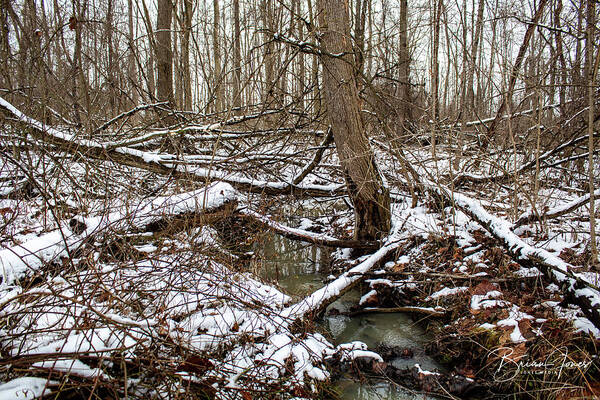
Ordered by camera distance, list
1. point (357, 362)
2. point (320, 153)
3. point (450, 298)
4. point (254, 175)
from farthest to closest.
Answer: point (254, 175), point (320, 153), point (450, 298), point (357, 362)

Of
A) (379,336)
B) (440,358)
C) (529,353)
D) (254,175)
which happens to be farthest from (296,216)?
(529,353)

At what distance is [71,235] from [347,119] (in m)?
3.09

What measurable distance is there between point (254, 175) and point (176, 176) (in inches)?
50.3

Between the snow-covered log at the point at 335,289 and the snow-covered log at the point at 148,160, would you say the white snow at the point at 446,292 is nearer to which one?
the snow-covered log at the point at 335,289

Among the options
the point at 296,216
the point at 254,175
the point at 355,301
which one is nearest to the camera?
the point at 355,301

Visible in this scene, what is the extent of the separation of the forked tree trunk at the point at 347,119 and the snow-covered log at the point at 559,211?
4.99 ft

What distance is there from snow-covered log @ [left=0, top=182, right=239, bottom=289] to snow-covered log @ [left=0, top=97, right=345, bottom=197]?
0.96 feet

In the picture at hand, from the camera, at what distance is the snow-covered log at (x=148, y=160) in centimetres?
330

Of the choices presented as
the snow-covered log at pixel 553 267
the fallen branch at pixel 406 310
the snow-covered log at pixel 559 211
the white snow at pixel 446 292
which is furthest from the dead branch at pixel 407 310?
the snow-covered log at pixel 559 211

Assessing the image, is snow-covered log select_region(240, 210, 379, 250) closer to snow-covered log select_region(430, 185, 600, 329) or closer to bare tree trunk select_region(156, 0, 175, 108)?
snow-covered log select_region(430, 185, 600, 329)

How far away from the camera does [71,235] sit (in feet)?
7.21

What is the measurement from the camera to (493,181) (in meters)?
4.92

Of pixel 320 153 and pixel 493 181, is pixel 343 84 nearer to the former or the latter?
pixel 320 153

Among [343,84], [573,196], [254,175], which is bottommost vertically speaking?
[573,196]
